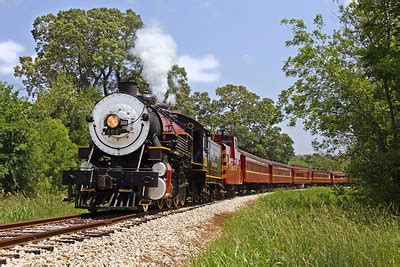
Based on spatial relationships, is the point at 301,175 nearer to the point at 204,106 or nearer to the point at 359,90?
the point at 204,106

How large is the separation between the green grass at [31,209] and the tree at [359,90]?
361 inches

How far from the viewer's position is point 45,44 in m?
43.8

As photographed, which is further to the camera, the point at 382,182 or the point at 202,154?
the point at 202,154

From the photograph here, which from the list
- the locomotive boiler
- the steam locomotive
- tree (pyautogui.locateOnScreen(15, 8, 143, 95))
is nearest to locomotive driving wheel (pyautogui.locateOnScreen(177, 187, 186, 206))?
the steam locomotive

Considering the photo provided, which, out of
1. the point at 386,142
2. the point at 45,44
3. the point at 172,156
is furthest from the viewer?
the point at 45,44

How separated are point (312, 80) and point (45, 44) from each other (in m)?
32.5

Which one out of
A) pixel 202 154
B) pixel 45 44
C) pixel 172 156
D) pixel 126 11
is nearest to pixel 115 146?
pixel 172 156

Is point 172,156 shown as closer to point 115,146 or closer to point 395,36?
point 115,146

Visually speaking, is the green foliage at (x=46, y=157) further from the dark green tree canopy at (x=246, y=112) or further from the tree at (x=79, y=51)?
the dark green tree canopy at (x=246, y=112)

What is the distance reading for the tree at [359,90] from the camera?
42.7ft

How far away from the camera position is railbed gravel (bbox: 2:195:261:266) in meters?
6.12

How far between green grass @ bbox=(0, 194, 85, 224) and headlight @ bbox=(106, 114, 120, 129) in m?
3.24

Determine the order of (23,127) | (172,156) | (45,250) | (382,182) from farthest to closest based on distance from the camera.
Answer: (23,127) < (172,156) < (382,182) < (45,250)

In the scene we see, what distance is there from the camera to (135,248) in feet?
24.3
